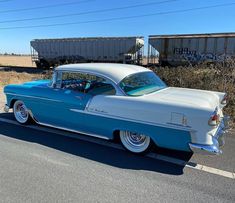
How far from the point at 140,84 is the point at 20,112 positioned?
121 inches

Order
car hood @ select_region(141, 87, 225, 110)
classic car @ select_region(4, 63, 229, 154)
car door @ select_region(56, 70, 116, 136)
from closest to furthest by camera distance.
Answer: classic car @ select_region(4, 63, 229, 154), car hood @ select_region(141, 87, 225, 110), car door @ select_region(56, 70, 116, 136)

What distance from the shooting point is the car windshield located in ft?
15.7

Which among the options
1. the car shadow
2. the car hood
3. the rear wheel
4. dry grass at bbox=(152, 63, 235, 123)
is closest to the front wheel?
the car shadow

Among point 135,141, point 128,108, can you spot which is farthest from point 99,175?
point 128,108

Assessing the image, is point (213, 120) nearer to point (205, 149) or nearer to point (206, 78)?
point (205, 149)

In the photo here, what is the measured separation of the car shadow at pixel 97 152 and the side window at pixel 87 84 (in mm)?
993

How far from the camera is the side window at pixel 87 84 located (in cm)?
498

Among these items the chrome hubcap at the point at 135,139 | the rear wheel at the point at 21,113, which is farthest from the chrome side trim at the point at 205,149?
the rear wheel at the point at 21,113

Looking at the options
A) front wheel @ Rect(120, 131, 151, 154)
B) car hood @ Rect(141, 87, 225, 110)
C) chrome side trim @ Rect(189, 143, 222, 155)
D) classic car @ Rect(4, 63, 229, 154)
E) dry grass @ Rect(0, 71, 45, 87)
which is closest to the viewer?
chrome side trim @ Rect(189, 143, 222, 155)

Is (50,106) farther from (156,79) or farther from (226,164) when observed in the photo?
(226,164)

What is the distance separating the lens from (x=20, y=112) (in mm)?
6449

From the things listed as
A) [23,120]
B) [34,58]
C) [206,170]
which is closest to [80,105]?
[23,120]

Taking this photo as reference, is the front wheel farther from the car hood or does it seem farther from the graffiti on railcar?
the graffiti on railcar

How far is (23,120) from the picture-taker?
6.35 m
